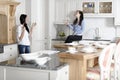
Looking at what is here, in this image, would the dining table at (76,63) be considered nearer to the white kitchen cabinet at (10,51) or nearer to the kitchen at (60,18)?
the white kitchen cabinet at (10,51)

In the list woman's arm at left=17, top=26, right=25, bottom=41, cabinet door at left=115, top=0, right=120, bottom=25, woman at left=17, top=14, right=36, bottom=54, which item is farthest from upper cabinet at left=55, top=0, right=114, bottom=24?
woman's arm at left=17, top=26, right=25, bottom=41

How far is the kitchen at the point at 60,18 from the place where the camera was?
6695mm

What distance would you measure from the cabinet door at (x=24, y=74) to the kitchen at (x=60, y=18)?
3.74m

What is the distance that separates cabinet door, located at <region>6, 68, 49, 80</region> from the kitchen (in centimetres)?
374

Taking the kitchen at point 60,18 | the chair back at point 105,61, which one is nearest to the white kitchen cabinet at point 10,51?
the kitchen at point 60,18

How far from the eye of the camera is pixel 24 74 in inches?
110

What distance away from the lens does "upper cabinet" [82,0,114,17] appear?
6615mm

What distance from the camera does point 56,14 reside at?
7270 mm

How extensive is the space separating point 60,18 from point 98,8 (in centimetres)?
116

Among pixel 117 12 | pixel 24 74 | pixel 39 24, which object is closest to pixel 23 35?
pixel 39 24

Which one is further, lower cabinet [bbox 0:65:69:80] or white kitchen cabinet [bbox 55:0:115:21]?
white kitchen cabinet [bbox 55:0:115:21]

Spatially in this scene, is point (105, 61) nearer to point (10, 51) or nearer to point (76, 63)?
point (76, 63)

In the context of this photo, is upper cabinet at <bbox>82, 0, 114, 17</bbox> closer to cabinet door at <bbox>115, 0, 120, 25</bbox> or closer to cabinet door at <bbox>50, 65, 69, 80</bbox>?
cabinet door at <bbox>115, 0, 120, 25</bbox>

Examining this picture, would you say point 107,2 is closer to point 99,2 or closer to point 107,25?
point 99,2
